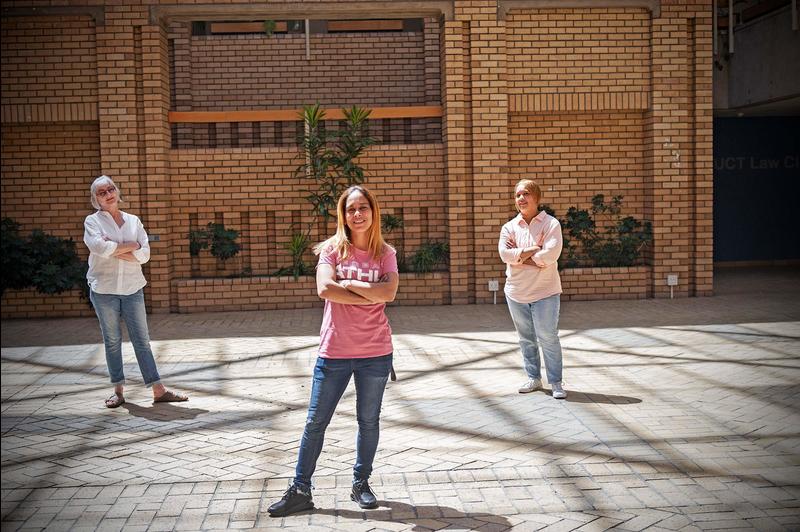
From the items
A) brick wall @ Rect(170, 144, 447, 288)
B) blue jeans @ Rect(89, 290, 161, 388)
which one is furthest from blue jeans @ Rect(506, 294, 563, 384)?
brick wall @ Rect(170, 144, 447, 288)

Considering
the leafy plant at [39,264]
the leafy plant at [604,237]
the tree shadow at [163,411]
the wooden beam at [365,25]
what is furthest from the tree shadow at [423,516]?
the wooden beam at [365,25]

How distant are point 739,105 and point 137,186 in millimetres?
10498

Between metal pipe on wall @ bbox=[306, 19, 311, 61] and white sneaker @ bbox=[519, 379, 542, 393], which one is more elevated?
metal pipe on wall @ bbox=[306, 19, 311, 61]

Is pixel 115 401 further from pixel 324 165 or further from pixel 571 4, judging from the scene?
pixel 571 4

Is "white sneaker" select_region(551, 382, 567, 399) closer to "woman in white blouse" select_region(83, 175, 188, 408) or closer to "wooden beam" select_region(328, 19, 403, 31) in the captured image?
"woman in white blouse" select_region(83, 175, 188, 408)

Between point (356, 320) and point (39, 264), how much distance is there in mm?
8604

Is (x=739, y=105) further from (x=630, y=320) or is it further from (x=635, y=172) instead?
(x=630, y=320)

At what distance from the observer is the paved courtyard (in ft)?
14.0

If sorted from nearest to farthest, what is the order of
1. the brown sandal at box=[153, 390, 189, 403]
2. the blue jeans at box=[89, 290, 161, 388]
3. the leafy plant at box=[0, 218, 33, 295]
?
1. the blue jeans at box=[89, 290, 161, 388]
2. the brown sandal at box=[153, 390, 189, 403]
3. the leafy plant at box=[0, 218, 33, 295]

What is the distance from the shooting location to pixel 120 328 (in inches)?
264

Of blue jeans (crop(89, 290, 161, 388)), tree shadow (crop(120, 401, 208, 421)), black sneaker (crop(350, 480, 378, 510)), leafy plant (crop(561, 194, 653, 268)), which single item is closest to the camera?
black sneaker (crop(350, 480, 378, 510))

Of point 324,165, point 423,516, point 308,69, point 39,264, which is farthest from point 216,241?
point 423,516

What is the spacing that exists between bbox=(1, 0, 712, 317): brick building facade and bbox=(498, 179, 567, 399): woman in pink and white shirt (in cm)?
596

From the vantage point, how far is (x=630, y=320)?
10781 millimetres
